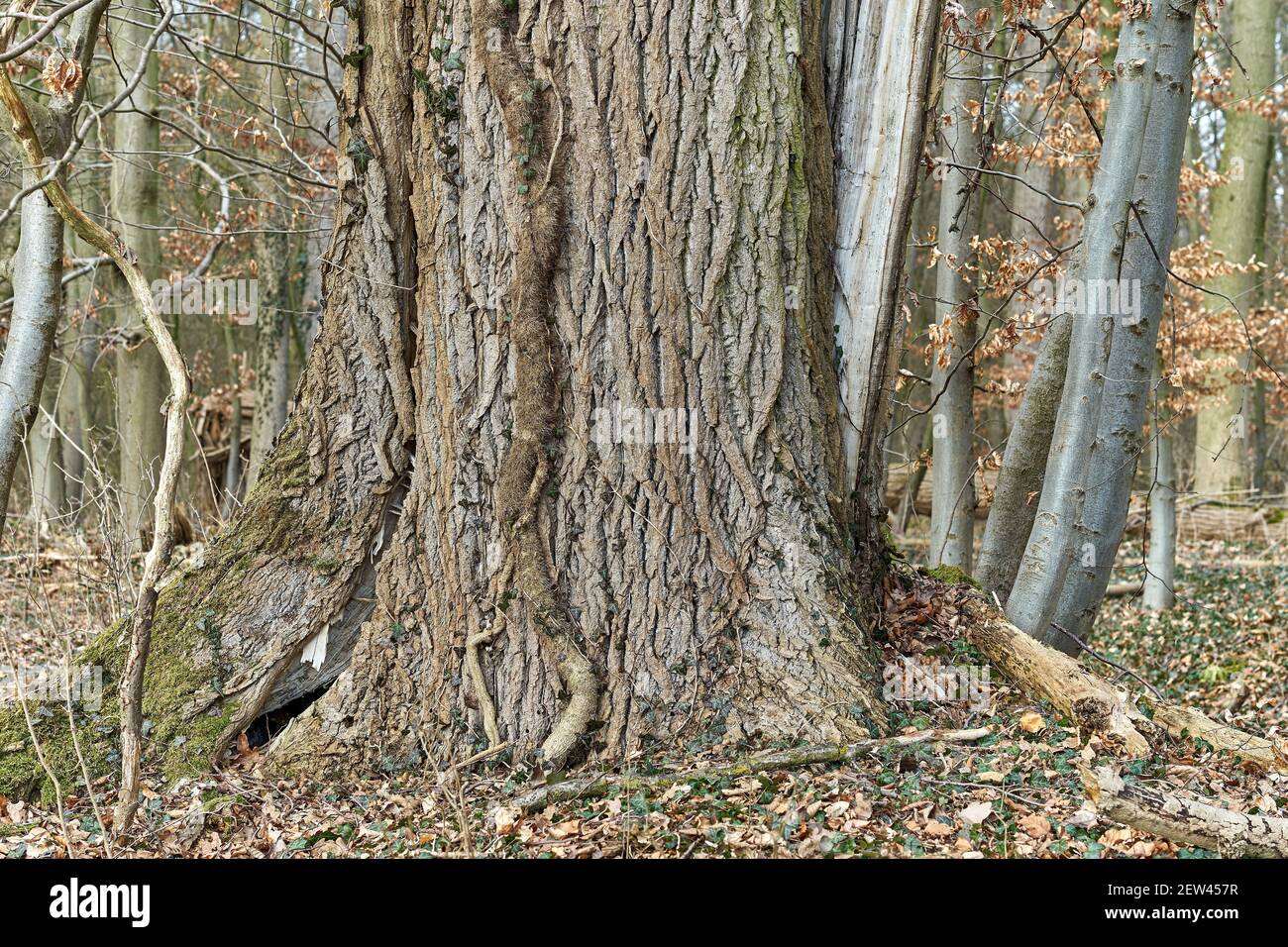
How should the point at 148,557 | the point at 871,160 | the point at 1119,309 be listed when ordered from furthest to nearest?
the point at 1119,309, the point at 871,160, the point at 148,557

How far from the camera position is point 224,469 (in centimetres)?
1505

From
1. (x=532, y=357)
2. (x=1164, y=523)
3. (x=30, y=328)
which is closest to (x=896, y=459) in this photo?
(x=1164, y=523)

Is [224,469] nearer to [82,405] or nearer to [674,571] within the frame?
[82,405]

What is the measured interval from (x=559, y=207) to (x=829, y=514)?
1607mm

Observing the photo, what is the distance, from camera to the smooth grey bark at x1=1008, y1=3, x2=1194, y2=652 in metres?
4.61

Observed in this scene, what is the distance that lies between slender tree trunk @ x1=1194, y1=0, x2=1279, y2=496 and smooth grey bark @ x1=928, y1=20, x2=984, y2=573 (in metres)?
7.00

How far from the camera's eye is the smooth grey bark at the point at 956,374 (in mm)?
7543

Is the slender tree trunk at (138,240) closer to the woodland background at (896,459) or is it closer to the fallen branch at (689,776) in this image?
the woodland background at (896,459)

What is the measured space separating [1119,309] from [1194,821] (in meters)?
2.40

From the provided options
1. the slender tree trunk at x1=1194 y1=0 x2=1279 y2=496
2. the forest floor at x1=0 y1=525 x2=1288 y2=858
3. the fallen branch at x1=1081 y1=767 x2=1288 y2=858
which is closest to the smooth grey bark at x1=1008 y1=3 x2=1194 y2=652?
the forest floor at x1=0 y1=525 x2=1288 y2=858

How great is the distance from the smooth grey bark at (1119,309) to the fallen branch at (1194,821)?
1476mm

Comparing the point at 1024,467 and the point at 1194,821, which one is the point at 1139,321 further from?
the point at 1194,821

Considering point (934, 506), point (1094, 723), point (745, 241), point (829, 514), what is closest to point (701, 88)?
point (745, 241)

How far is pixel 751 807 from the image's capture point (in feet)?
11.3
